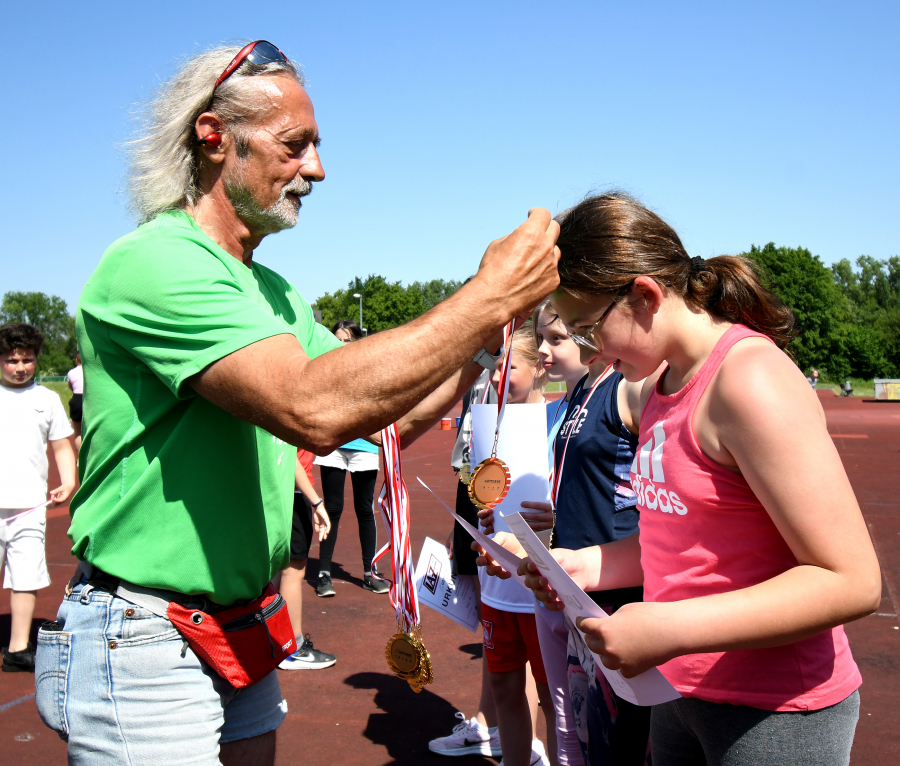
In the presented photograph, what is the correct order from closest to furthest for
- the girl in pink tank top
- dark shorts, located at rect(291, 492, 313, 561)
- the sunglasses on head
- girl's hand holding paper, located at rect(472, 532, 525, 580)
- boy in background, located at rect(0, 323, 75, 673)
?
the girl in pink tank top < the sunglasses on head < girl's hand holding paper, located at rect(472, 532, 525, 580) < boy in background, located at rect(0, 323, 75, 673) < dark shorts, located at rect(291, 492, 313, 561)

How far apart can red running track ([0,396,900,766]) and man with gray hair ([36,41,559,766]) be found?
2.74 feet

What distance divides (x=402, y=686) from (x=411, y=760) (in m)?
0.93

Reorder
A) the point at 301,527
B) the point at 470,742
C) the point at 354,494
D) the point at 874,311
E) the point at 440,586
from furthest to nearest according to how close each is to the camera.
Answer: the point at 874,311, the point at 354,494, the point at 301,527, the point at 470,742, the point at 440,586

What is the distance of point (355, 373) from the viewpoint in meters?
1.51

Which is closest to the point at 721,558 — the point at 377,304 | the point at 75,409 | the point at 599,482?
the point at 599,482

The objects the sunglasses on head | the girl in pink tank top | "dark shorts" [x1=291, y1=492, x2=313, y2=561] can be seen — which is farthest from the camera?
"dark shorts" [x1=291, y1=492, x2=313, y2=561]

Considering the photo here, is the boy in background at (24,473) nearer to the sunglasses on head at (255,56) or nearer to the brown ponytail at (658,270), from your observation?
the sunglasses on head at (255,56)

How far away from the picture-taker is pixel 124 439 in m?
1.76

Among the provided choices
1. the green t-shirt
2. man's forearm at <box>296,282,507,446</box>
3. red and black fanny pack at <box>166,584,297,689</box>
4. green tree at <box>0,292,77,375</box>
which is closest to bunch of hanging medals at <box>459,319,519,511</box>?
red and black fanny pack at <box>166,584,297,689</box>

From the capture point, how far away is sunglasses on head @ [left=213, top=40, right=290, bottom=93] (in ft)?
6.72

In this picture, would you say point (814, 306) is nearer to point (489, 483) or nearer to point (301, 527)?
point (301, 527)

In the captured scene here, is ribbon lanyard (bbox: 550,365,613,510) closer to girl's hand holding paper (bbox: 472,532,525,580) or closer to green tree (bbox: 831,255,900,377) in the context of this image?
girl's hand holding paper (bbox: 472,532,525,580)

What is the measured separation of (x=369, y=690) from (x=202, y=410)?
3.26 m

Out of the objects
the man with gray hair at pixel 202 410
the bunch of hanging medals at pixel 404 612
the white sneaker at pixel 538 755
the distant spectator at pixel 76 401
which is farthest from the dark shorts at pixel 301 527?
the distant spectator at pixel 76 401
